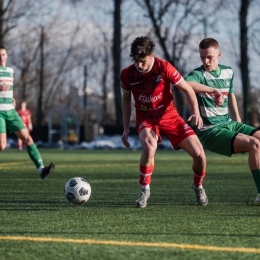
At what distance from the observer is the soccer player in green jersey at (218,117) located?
7457mm

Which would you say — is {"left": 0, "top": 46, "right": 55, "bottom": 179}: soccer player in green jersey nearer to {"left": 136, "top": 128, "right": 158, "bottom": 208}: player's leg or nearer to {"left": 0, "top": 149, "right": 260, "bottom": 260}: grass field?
{"left": 0, "top": 149, "right": 260, "bottom": 260}: grass field

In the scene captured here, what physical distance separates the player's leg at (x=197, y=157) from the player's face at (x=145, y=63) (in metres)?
0.87

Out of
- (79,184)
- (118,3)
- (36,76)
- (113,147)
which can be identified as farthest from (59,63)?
(79,184)

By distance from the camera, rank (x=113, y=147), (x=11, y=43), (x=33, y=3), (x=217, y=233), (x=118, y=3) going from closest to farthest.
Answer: (x=217, y=233), (x=113, y=147), (x=118, y=3), (x=33, y=3), (x=11, y=43)

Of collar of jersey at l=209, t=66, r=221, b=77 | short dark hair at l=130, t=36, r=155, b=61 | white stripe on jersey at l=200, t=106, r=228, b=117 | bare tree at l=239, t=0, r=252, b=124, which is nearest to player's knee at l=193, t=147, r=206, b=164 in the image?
white stripe on jersey at l=200, t=106, r=228, b=117

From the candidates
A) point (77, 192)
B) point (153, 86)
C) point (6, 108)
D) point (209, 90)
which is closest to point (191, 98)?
point (209, 90)

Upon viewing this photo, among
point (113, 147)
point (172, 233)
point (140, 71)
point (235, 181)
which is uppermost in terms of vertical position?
point (140, 71)

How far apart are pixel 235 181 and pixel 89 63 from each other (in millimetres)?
42124

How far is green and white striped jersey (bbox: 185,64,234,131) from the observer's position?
7699mm

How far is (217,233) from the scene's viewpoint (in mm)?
5496

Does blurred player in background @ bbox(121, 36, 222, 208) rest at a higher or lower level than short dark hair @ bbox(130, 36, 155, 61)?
lower

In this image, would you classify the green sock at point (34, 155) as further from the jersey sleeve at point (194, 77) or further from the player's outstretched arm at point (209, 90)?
the player's outstretched arm at point (209, 90)

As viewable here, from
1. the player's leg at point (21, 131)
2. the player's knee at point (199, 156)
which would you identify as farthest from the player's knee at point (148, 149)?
the player's leg at point (21, 131)

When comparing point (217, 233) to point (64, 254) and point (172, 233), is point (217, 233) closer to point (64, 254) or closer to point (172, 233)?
point (172, 233)
